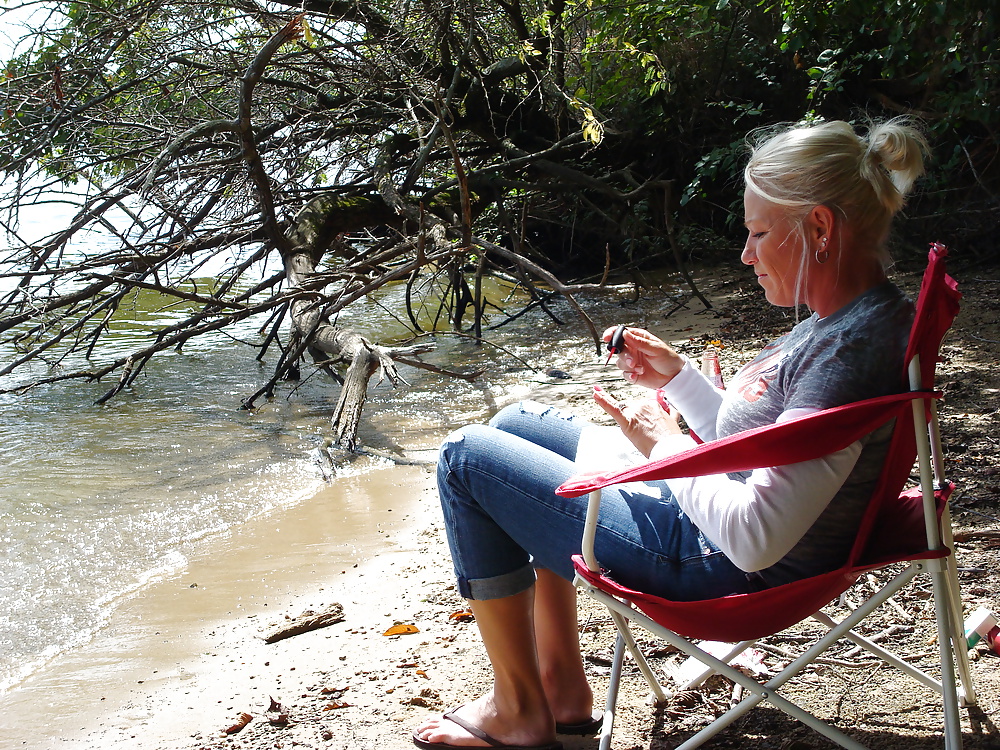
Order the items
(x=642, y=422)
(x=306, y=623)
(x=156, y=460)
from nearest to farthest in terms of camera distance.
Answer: (x=642, y=422) < (x=306, y=623) < (x=156, y=460)

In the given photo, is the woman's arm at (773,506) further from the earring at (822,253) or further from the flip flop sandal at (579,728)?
the flip flop sandal at (579,728)

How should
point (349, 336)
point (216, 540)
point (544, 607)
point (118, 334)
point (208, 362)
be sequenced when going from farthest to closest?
point (118, 334)
point (208, 362)
point (349, 336)
point (216, 540)
point (544, 607)

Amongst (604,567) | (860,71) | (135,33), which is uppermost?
(135,33)

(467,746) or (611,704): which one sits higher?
(611,704)

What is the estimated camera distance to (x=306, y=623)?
108 inches

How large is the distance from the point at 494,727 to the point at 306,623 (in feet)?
3.18

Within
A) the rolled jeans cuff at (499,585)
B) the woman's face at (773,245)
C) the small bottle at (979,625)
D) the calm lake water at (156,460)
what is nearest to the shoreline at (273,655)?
the calm lake water at (156,460)

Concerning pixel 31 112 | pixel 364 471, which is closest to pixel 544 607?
pixel 364 471

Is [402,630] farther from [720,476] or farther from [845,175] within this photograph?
[845,175]

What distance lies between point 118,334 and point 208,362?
180cm

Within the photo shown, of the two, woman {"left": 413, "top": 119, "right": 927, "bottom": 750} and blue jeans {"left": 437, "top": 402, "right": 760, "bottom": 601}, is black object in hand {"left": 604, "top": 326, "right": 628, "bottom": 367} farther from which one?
blue jeans {"left": 437, "top": 402, "right": 760, "bottom": 601}

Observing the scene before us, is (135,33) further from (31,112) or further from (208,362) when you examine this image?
(208,362)

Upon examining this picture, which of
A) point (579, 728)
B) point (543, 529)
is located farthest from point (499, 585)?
point (579, 728)

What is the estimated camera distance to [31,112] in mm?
5801
